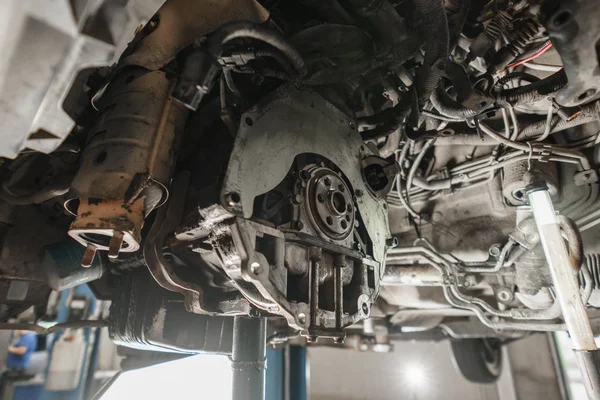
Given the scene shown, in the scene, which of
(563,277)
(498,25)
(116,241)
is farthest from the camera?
(563,277)

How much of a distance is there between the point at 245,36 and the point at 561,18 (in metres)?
0.55

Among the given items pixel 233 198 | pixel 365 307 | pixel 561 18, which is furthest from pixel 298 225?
pixel 561 18

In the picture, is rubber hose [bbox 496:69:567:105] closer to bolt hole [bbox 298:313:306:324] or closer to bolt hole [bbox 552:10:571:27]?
bolt hole [bbox 552:10:571:27]

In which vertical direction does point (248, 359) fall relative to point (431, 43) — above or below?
below

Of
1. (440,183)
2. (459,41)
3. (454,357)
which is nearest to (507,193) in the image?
(440,183)

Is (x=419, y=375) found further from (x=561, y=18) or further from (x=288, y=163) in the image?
(x=561, y=18)

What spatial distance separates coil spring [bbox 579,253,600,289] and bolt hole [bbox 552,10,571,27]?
0.87 m

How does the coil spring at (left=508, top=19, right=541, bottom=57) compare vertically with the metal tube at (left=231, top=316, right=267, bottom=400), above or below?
above

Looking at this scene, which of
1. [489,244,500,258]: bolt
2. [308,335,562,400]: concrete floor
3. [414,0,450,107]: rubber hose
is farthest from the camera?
[308,335,562,400]: concrete floor

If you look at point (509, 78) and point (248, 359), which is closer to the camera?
point (509, 78)

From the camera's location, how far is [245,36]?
68 centimetres

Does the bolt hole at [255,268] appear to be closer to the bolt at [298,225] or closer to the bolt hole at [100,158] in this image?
the bolt at [298,225]

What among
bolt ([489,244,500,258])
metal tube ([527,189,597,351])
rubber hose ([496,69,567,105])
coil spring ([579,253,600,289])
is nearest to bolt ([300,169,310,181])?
rubber hose ([496,69,567,105])

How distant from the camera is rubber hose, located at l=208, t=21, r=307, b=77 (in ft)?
2.13
